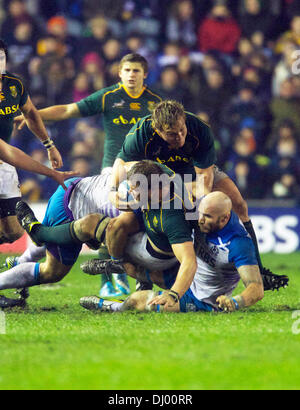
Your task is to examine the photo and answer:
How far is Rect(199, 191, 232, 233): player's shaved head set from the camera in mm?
5957

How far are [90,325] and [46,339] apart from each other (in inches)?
22.8

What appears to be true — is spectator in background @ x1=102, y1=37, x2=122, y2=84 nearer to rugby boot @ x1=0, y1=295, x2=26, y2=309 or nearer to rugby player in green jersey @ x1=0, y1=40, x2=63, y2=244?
rugby player in green jersey @ x1=0, y1=40, x2=63, y2=244

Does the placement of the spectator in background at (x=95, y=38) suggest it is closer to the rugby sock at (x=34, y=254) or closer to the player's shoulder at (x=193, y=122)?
the rugby sock at (x=34, y=254)

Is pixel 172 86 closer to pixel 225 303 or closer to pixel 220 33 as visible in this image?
pixel 220 33

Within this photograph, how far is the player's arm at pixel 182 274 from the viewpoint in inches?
225

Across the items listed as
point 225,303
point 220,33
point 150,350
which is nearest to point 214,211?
point 225,303

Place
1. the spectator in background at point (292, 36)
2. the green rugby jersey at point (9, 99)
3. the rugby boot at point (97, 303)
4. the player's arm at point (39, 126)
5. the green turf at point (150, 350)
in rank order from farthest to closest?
the spectator in background at point (292, 36), the player's arm at point (39, 126), the green rugby jersey at point (9, 99), the rugby boot at point (97, 303), the green turf at point (150, 350)

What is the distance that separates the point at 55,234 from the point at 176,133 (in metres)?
1.30

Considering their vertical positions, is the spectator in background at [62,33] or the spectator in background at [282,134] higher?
the spectator in background at [62,33]

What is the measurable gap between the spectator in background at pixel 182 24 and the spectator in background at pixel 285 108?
2.07m

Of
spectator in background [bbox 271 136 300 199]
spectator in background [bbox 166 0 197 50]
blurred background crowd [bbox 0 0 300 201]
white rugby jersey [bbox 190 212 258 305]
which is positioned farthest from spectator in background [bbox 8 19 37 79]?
white rugby jersey [bbox 190 212 258 305]

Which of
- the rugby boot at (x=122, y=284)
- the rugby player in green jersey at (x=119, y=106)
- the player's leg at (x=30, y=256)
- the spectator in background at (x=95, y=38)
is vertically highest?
the spectator in background at (x=95, y=38)

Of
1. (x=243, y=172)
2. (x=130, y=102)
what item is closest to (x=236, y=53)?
(x=243, y=172)

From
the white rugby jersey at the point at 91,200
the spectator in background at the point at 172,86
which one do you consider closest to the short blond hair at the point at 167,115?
the white rugby jersey at the point at 91,200
